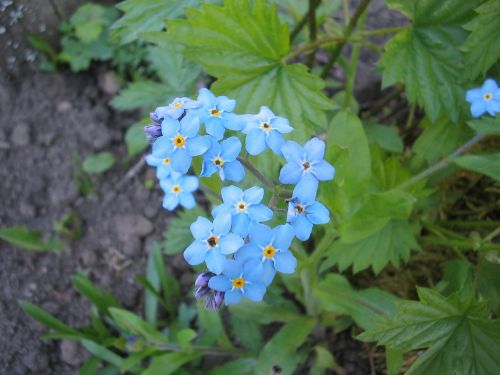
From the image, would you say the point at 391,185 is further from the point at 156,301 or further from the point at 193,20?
the point at 156,301

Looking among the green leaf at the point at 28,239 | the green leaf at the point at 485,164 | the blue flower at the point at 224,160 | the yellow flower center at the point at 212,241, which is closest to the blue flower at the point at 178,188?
the blue flower at the point at 224,160

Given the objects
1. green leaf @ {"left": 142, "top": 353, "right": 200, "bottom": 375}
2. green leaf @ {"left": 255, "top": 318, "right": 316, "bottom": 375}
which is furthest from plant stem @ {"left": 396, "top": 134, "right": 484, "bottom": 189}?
green leaf @ {"left": 142, "top": 353, "right": 200, "bottom": 375}

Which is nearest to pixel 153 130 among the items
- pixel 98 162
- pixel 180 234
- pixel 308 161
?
pixel 308 161

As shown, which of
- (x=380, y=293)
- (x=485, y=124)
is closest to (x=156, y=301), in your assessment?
(x=380, y=293)

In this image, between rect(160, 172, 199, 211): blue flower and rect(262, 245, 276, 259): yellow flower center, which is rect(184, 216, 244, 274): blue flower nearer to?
rect(262, 245, 276, 259): yellow flower center

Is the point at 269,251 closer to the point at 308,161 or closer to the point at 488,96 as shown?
the point at 308,161

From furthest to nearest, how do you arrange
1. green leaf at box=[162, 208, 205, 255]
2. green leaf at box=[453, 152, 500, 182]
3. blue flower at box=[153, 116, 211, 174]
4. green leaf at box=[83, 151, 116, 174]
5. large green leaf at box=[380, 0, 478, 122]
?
green leaf at box=[83, 151, 116, 174]
green leaf at box=[162, 208, 205, 255]
large green leaf at box=[380, 0, 478, 122]
green leaf at box=[453, 152, 500, 182]
blue flower at box=[153, 116, 211, 174]
